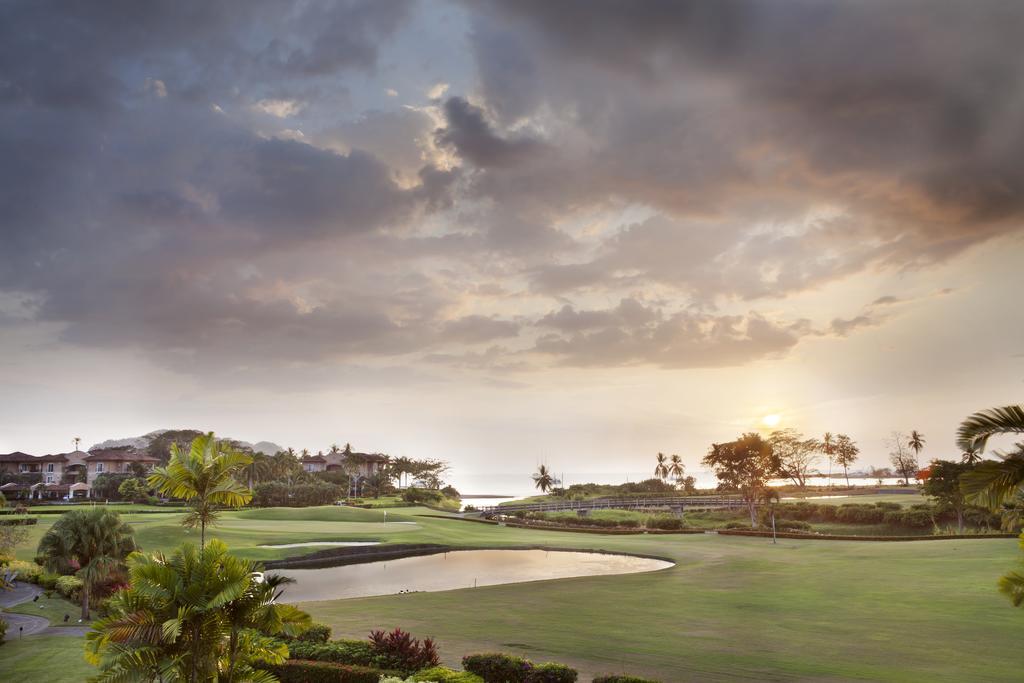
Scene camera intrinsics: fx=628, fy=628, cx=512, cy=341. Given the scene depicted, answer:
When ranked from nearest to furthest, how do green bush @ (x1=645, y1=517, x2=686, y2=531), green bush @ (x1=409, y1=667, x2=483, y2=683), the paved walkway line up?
1. green bush @ (x1=409, y1=667, x2=483, y2=683)
2. the paved walkway
3. green bush @ (x1=645, y1=517, x2=686, y2=531)

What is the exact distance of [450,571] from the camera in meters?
50.2

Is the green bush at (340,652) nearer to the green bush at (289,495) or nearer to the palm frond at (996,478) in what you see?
the palm frond at (996,478)

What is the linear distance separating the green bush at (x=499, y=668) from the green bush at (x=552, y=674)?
6.9 inches

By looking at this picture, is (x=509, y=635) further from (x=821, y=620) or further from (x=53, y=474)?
(x=53, y=474)

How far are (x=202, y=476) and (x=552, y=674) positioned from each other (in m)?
12.8

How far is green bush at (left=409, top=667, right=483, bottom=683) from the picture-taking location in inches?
661

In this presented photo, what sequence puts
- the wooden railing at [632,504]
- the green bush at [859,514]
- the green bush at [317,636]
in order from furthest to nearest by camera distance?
1. the wooden railing at [632,504]
2. the green bush at [859,514]
3. the green bush at [317,636]

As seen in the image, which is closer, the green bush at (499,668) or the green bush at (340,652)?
the green bush at (499,668)

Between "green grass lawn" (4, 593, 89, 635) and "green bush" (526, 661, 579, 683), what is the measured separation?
1085 inches

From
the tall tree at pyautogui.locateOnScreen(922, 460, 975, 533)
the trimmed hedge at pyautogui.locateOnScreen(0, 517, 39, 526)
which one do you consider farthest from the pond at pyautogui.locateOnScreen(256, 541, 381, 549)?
the tall tree at pyautogui.locateOnScreen(922, 460, 975, 533)

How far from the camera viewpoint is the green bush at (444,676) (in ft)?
55.1

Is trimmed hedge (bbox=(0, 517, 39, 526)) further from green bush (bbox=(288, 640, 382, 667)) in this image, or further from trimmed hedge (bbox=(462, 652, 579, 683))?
trimmed hedge (bbox=(462, 652, 579, 683))

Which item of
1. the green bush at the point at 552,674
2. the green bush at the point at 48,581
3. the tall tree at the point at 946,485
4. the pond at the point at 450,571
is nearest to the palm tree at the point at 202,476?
the green bush at the point at 552,674

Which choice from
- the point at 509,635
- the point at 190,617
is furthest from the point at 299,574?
the point at 190,617
